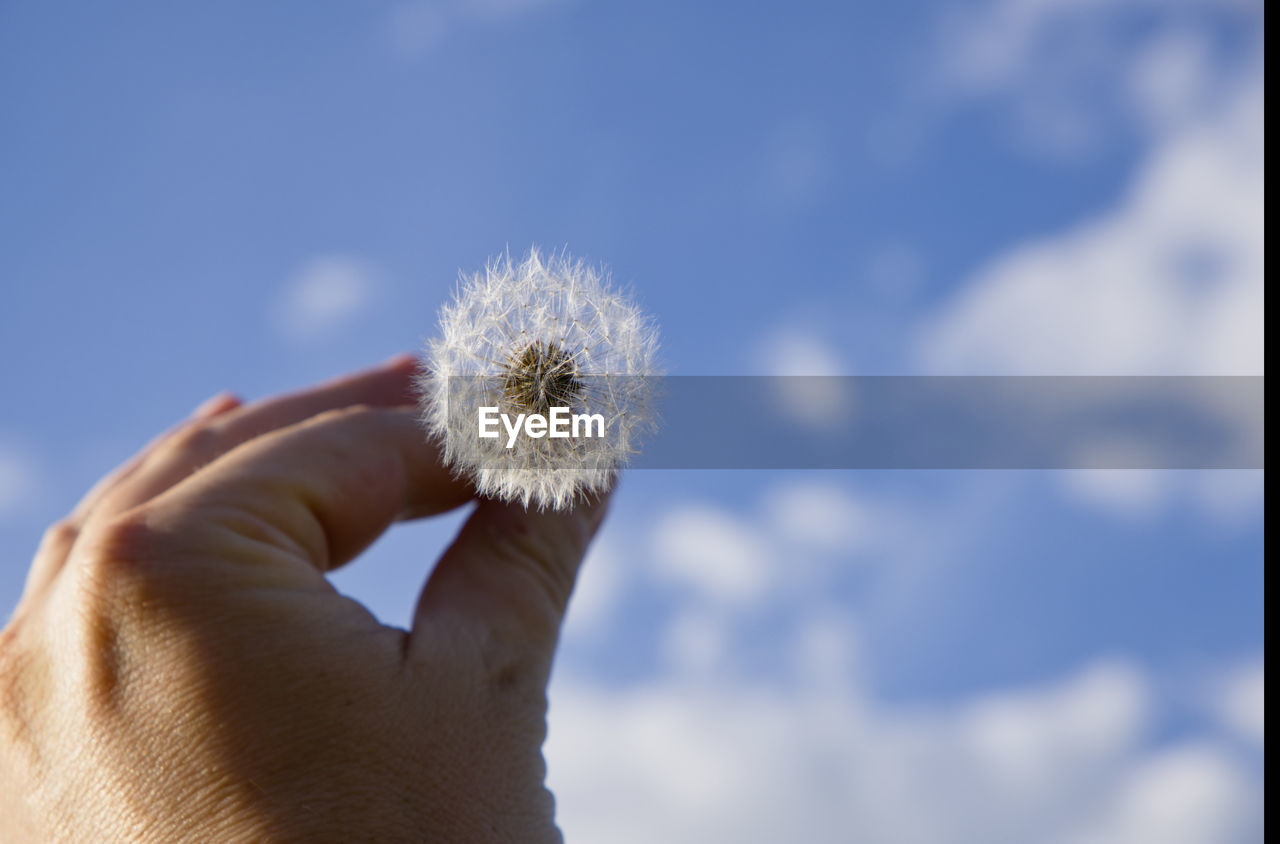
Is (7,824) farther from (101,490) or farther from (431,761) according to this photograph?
(101,490)

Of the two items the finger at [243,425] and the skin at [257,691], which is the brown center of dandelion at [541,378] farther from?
the finger at [243,425]

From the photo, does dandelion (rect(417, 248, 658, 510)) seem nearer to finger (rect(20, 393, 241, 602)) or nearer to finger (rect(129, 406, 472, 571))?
finger (rect(129, 406, 472, 571))

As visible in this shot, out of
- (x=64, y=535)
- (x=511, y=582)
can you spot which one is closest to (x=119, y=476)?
(x=64, y=535)

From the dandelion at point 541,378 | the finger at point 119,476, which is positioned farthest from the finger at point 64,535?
the dandelion at point 541,378

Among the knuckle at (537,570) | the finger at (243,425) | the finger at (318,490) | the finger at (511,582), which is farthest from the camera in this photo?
the finger at (243,425)

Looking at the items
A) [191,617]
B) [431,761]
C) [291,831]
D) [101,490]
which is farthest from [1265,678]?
[101,490]

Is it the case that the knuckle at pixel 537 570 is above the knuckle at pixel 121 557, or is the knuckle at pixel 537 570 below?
above
